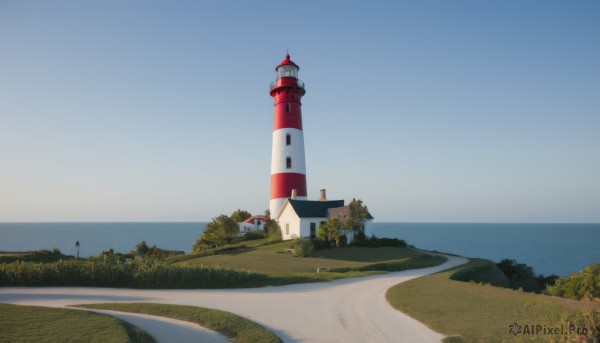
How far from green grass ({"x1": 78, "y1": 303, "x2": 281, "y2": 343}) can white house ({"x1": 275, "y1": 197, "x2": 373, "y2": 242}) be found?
75.5 ft

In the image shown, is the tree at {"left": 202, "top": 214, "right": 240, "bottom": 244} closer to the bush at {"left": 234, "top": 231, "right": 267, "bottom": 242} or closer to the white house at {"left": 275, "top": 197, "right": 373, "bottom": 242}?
the bush at {"left": 234, "top": 231, "right": 267, "bottom": 242}

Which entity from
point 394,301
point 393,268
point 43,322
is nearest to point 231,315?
point 43,322

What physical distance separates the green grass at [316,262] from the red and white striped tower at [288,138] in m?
6.59

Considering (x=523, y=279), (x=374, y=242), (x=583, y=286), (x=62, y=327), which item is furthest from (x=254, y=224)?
(x=62, y=327)

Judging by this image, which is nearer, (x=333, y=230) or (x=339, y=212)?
(x=333, y=230)

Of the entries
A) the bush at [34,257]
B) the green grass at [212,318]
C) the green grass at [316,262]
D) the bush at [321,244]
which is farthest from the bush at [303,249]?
the bush at [34,257]

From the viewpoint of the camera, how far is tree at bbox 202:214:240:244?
3934 centimetres

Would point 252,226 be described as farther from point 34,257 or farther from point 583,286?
point 583,286

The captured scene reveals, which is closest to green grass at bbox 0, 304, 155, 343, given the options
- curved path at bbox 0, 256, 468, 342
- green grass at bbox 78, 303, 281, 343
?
green grass at bbox 78, 303, 281, 343

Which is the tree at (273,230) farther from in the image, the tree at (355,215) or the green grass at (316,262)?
the tree at (355,215)

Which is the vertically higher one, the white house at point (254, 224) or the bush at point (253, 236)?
the white house at point (254, 224)

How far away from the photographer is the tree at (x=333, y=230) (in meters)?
33.6

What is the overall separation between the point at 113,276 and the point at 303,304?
30.5 ft

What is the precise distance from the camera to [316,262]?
26.6 m
